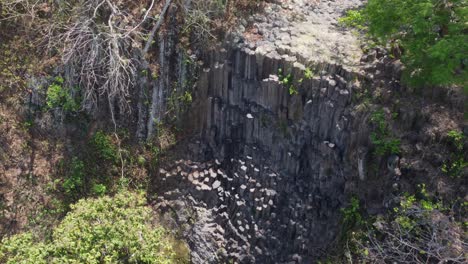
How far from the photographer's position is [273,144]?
9758 mm

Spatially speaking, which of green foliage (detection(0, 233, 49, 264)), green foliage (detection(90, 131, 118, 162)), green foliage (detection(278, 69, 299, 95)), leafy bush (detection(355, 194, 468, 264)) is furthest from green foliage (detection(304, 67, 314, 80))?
green foliage (detection(0, 233, 49, 264))

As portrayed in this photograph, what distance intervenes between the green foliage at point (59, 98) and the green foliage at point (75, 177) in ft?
4.47

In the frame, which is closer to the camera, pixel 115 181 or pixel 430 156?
pixel 430 156

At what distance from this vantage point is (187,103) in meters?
10.7

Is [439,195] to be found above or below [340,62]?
below

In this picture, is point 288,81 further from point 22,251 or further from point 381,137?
point 22,251

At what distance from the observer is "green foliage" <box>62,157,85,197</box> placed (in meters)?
10.7

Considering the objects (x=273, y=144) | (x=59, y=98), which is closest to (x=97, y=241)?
(x=273, y=144)

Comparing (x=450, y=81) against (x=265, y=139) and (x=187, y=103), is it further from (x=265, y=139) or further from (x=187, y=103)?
(x=187, y=103)

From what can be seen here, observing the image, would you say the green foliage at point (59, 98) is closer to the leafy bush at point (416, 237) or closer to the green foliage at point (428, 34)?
the green foliage at point (428, 34)

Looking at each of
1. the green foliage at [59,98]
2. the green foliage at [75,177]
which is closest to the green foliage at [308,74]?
the green foliage at [59,98]

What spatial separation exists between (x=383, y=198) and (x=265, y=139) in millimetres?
2945

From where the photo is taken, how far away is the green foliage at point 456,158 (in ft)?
25.0

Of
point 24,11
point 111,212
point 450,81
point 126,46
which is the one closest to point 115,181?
point 111,212
